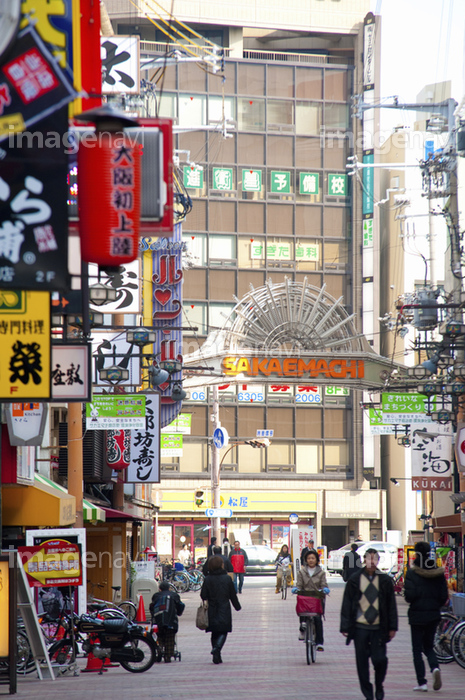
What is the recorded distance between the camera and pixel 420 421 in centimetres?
2825

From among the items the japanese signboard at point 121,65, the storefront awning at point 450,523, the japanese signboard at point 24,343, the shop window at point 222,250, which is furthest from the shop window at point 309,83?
the japanese signboard at point 24,343

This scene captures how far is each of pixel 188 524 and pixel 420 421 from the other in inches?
1168

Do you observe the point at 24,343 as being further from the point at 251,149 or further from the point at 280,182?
the point at 251,149

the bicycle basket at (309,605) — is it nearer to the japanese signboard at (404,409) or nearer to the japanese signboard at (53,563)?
the japanese signboard at (53,563)

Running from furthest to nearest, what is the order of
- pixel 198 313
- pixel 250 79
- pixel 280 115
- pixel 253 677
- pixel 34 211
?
pixel 280 115, pixel 250 79, pixel 198 313, pixel 253 677, pixel 34 211

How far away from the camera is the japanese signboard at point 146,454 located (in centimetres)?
2486

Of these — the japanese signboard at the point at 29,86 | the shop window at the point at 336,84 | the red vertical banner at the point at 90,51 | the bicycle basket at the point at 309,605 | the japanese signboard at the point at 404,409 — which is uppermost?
the shop window at the point at 336,84

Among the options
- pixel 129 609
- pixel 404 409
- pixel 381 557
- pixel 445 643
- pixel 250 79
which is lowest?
pixel 381 557

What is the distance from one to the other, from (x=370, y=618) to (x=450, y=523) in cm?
2009

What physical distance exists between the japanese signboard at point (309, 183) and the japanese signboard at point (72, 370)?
1803 inches

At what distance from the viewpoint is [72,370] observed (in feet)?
40.7

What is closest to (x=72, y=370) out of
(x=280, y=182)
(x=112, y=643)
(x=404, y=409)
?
(x=112, y=643)

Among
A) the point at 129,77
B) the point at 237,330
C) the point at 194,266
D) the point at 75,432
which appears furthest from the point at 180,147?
the point at 75,432

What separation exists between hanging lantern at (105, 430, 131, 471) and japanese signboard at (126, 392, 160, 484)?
152mm
